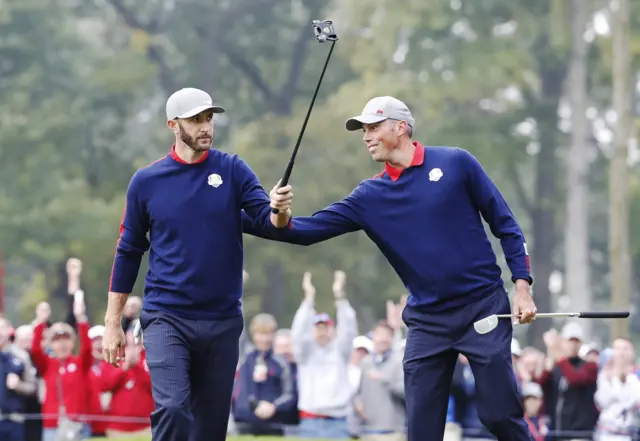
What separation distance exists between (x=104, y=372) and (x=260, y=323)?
176cm

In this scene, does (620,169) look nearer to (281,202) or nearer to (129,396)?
(129,396)

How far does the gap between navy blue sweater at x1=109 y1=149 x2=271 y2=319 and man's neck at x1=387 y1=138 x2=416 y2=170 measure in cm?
82

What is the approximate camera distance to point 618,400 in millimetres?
17516

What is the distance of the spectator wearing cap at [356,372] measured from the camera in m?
18.2

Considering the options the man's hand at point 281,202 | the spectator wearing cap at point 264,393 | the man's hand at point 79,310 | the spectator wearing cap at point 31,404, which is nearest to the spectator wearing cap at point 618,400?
the spectator wearing cap at point 264,393

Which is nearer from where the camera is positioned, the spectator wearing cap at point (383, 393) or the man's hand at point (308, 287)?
the man's hand at point (308, 287)

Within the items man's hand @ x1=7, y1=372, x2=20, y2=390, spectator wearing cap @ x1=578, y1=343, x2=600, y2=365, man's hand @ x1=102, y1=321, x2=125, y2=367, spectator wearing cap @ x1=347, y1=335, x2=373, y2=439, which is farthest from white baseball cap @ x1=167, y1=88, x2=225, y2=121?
spectator wearing cap @ x1=578, y1=343, x2=600, y2=365

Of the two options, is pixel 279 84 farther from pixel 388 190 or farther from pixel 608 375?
pixel 388 190

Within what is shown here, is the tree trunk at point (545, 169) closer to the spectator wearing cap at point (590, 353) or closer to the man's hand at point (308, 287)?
the spectator wearing cap at point (590, 353)

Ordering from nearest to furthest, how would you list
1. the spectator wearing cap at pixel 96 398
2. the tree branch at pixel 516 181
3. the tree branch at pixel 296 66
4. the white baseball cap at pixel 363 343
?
the spectator wearing cap at pixel 96 398
the white baseball cap at pixel 363 343
the tree branch at pixel 516 181
the tree branch at pixel 296 66

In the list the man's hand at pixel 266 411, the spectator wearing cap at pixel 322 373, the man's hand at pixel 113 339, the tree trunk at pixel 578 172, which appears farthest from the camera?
the tree trunk at pixel 578 172

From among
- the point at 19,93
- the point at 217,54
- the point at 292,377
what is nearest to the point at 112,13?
the point at 217,54

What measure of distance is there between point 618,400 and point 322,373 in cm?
336

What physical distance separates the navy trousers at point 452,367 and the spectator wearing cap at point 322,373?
8.43 m
